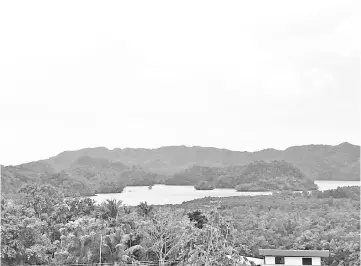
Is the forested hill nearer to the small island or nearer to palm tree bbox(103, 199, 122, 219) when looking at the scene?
the small island

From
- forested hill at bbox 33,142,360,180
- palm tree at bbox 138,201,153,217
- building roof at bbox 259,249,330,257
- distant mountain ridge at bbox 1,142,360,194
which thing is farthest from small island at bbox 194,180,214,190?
building roof at bbox 259,249,330,257

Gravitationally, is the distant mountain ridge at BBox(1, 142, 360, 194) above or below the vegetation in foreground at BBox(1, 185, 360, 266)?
above

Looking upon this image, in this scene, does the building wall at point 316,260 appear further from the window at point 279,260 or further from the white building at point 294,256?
the window at point 279,260

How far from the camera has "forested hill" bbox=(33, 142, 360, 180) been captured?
9325 cm

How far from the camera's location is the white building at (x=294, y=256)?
18.8 m

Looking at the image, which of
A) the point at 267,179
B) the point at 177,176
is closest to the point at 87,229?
the point at 267,179

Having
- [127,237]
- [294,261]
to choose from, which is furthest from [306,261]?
[127,237]

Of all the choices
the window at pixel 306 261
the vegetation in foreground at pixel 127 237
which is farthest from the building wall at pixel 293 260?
the vegetation in foreground at pixel 127 237

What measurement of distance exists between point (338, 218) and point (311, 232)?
34.9 feet

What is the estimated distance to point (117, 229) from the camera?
19016 millimetres

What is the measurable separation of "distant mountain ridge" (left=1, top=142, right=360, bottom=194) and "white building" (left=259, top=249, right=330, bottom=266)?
40.0 metres

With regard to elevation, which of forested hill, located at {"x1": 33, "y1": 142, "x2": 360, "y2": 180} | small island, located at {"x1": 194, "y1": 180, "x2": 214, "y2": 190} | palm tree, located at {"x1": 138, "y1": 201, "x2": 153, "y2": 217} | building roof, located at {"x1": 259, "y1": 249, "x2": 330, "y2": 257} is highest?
forested hill, located at {"x1": 33, "y1": 142, "x2": 360, "y2": 180}

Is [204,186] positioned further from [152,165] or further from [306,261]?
[306,261]

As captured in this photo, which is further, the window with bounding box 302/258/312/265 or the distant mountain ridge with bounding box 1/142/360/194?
the distant mountain ridge with bounding box 1/142/360/194
